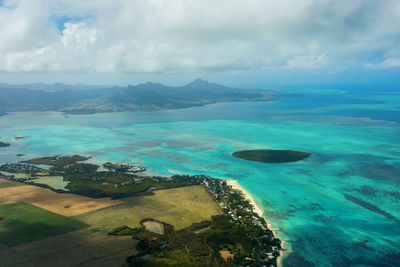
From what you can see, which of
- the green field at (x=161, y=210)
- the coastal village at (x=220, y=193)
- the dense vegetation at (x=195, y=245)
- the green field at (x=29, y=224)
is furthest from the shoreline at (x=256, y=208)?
the green field at (x=29, y=224)

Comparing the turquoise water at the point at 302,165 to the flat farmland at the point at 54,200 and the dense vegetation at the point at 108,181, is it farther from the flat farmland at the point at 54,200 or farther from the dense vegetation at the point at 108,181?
the flat farmland at the point at 54,200

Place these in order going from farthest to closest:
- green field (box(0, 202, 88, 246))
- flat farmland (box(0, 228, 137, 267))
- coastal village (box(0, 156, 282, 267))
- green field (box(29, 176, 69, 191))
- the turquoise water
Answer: green field (box(29, 176, 69, 191)), green field (box(0, 202, 88, 246)), the turquoise water, coastal village (box(0, 156, 282, 267)), flat farmland (box(0, 228, 137, 267))

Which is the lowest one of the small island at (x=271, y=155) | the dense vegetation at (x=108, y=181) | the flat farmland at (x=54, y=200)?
the flat farmland at (x=54, y=200)

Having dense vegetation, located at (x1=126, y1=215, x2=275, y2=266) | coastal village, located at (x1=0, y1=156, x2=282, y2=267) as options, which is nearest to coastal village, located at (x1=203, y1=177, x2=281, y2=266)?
coastal village, located at (x1=0, y1=156, x2=282, y2=267)

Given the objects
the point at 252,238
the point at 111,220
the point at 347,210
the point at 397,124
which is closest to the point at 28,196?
the point at 111,220

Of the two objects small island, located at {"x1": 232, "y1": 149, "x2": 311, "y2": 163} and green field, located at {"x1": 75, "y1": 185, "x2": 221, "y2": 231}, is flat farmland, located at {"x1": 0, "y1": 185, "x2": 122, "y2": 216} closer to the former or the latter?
green field, located at {"x1": 75, "y1": 185, "x2": 221, "y2": 231}
